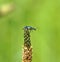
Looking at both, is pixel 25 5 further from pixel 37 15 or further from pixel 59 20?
pixel 59 20

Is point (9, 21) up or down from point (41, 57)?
up

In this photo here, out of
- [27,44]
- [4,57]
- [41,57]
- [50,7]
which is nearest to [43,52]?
[41,57]

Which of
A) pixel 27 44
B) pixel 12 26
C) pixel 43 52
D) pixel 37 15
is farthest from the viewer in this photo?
pixel 37 15

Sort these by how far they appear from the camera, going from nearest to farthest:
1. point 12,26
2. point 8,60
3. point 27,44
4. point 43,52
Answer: point 27,44 < point 8,60 < point 43,52 < point 12,26

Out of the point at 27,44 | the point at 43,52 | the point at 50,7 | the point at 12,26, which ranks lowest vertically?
the point at 27,44

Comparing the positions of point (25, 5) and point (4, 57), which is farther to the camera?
point (25, 5)

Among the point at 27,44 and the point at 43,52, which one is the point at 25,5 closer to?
the point at 43,52
